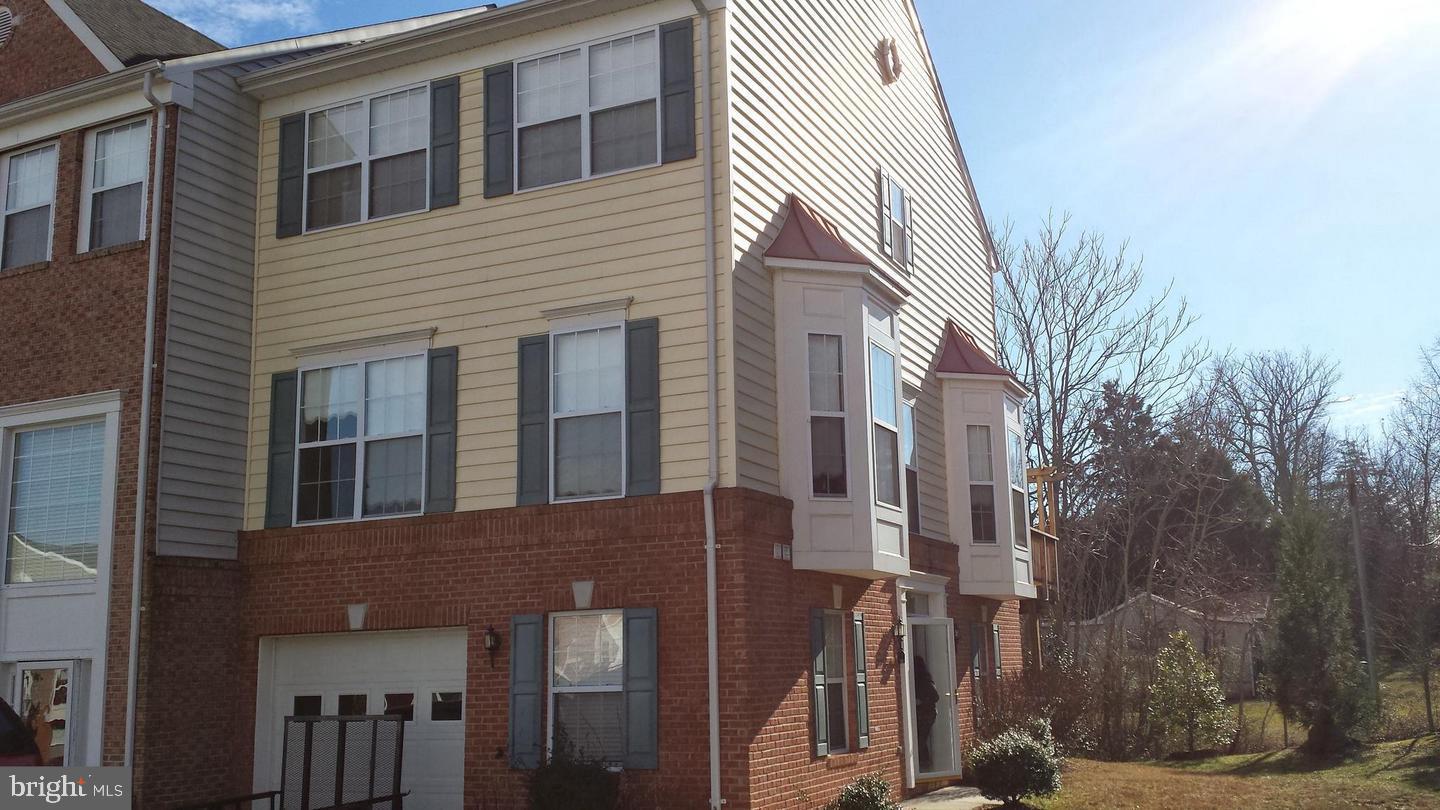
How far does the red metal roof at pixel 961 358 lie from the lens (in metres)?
19.8

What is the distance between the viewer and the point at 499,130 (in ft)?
48.7

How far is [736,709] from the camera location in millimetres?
12312

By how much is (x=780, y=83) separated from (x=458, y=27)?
3.85m

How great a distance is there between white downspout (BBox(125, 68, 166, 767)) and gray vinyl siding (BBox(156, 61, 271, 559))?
0.58 feet

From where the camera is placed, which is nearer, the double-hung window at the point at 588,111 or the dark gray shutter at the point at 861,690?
the double-hung window at the point at 588,111

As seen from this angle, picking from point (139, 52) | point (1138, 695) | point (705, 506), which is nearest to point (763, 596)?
point (705, 506)

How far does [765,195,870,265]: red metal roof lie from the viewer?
46.5 ft

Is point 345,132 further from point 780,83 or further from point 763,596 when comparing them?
point 763,596

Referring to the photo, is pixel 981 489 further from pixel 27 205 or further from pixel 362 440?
pixel 27 205

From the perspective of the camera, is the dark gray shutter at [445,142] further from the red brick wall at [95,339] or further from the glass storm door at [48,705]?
the glass storm door at [48,705]

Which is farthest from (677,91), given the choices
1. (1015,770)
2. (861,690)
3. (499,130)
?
(1015,770)

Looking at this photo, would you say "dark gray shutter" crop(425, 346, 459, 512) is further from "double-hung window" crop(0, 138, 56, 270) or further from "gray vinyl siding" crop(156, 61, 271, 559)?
"double-hung window" crop(0, 138, 56, 270)

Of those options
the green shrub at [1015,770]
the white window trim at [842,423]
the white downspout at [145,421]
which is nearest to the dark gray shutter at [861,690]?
the green shrub at [1015,770]

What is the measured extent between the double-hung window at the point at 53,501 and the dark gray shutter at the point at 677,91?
761 centimetres
